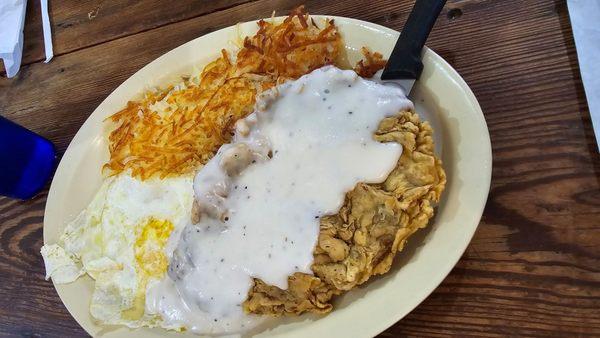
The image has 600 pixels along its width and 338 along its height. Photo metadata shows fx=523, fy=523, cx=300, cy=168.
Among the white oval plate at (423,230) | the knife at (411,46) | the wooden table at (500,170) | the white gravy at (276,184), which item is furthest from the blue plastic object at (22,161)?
the knife at (411,46)

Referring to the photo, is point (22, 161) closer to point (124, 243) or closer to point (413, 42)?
point (124, 243)

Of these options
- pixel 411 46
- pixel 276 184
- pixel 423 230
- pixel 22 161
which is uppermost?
pixel 411 46

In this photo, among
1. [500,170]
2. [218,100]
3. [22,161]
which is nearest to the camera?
[500,170]

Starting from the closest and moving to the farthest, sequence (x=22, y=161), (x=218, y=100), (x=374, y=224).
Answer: (x=374, y=224), (x=218, y=100), (x=22, y=161)

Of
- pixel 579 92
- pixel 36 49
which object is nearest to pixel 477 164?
pixel 579 92

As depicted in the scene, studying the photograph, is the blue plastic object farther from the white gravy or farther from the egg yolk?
the white gravy

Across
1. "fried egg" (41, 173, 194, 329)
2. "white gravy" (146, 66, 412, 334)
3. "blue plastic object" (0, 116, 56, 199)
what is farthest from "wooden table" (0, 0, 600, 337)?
"white gravy" (146, 66, 412, 334)

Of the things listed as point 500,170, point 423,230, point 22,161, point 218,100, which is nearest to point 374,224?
point 423,230
